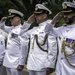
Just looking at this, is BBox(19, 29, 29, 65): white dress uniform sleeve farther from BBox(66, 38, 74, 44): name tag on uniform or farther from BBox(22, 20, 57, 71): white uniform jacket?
BBox(66, 38, 74, 44): name tag on uniform

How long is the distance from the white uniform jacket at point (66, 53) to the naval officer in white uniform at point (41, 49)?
0.34 m

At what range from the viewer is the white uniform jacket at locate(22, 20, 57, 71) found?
6.37 m

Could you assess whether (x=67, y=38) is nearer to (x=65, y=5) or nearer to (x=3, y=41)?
(x=65, y=5)

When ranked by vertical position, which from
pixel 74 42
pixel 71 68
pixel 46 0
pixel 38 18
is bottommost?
pixel 71 68

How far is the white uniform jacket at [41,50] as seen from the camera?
6.37m

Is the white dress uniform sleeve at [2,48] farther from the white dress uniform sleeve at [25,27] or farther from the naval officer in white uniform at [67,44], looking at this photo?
the naval officer in white uniform at [67,44]

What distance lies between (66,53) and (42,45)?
81cm

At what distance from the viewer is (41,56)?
6.55 meters

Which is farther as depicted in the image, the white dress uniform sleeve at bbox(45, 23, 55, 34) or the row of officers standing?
the white dress uniform sleeve at bbox(45, 23, 55, 34)

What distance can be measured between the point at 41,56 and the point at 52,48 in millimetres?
321

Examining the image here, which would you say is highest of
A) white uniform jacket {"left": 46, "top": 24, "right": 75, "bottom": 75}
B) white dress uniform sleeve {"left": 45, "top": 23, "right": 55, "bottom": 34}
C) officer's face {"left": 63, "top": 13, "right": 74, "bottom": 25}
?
officer's face {"left": 63, "top": 13, "right": 74, "bottom": 25}

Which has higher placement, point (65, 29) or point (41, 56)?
point (65, 29)

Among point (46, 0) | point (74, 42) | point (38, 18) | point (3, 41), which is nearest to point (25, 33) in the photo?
point (38, 18)

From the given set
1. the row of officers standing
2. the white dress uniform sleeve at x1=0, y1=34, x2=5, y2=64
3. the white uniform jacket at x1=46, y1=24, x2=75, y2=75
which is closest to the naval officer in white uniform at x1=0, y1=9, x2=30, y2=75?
the row of officers standing
